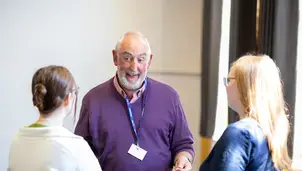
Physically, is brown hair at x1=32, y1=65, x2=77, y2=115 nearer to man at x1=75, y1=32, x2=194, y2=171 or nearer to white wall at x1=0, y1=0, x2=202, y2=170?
man at x1=75, y1=32, x2=194, y2=171

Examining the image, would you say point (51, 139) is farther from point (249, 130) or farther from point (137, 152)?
point (137, 152)

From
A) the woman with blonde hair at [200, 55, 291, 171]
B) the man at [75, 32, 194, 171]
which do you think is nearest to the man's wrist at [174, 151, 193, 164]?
the man at [75, 32, 194, 171]

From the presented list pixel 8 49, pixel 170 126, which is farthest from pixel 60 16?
→ pixel 170 126

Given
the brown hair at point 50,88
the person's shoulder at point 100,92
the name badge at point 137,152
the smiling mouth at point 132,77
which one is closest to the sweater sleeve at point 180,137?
the name badge at point 137,152

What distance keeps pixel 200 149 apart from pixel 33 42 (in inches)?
65.9

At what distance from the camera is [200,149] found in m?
3.57

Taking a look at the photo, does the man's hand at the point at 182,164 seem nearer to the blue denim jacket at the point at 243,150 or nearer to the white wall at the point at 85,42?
the blue denim jacket at the point at 243,150

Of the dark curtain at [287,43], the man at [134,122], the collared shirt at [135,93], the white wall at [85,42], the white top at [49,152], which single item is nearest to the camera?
the white top at [49,152]

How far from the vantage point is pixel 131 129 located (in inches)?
94.7

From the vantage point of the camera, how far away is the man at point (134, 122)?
2.38 meters

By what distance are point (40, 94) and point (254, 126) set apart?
84cm


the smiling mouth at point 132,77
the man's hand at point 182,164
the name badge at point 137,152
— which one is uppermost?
the smiling mouth at point 132,77

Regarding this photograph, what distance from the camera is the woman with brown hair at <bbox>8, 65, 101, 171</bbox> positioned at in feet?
5.04

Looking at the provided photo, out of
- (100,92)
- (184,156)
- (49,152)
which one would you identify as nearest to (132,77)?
(100,92)
